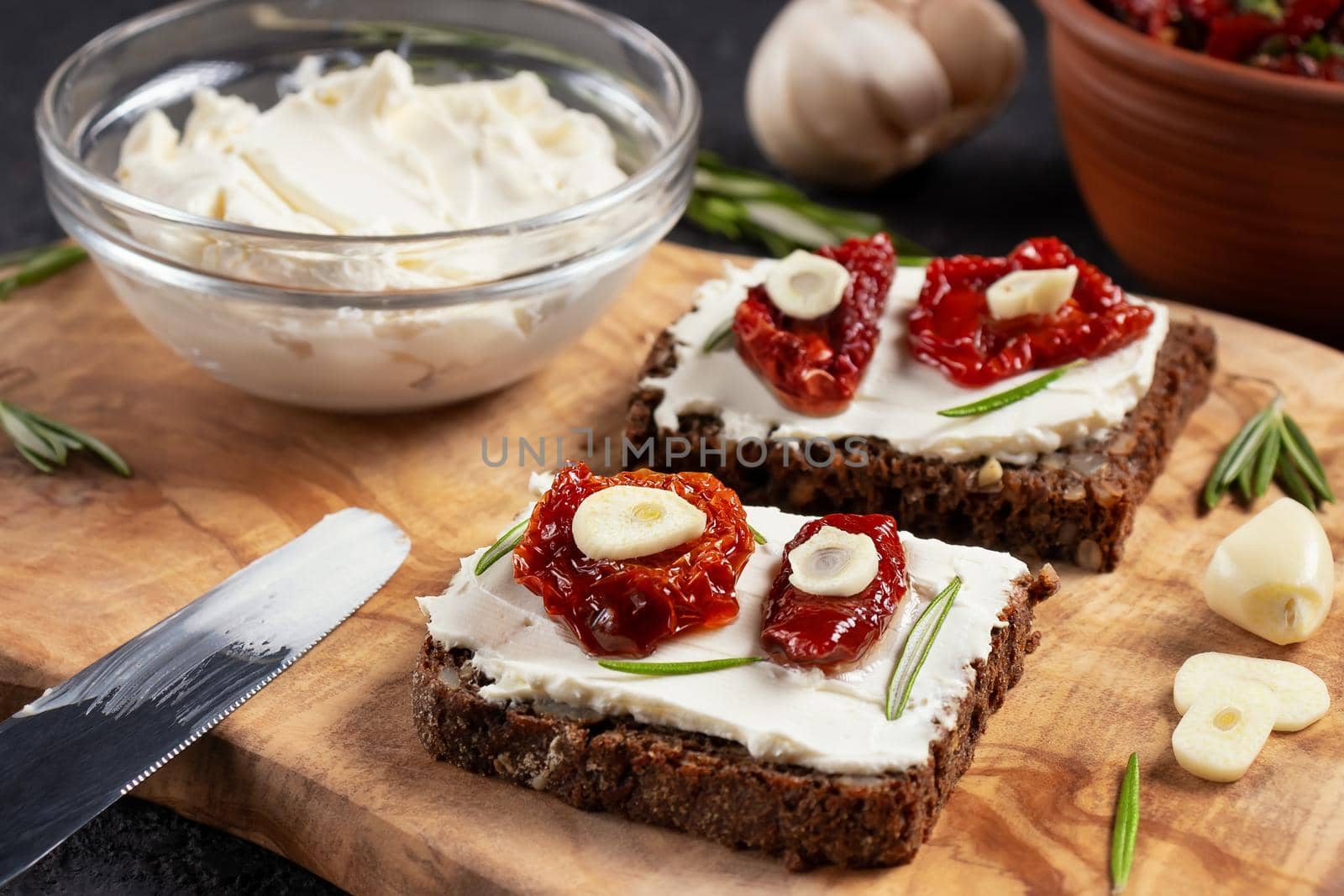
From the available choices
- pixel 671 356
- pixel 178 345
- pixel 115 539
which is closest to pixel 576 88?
pixel 671 356

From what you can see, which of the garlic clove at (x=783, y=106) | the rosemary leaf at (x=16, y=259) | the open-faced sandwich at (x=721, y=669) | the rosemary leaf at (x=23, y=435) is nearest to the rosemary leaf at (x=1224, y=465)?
the open-faced sandwich at (x=721, y=669)

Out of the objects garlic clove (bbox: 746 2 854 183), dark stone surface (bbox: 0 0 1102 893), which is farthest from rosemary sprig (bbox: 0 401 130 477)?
garlic clove (bbox: 746 2 854 183)

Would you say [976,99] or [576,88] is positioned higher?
[576,88]

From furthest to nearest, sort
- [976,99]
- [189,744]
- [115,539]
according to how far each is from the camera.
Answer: [976,99], [115,539], [189,744]

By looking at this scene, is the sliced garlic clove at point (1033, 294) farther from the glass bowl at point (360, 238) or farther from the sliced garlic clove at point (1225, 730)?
the sliced garlic clove at point (1225, 730)

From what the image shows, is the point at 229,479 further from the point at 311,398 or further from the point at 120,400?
the point at 120,400

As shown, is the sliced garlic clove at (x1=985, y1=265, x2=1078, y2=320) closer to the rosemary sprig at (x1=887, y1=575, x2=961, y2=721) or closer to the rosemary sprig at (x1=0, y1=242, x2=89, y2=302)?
the rosemary sprig at (x1=887, y1=575, x2=961, y2=721)
